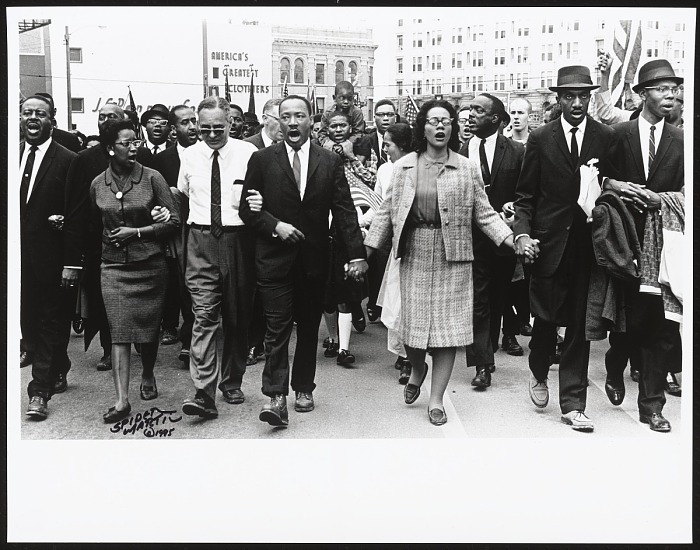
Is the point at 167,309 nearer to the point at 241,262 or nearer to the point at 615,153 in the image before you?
the point at 241,262

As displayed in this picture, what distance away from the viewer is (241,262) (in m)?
7.63

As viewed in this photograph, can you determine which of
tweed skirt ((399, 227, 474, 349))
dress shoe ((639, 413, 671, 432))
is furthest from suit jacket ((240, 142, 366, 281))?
dress shoe ((639, 413, 671, 432))

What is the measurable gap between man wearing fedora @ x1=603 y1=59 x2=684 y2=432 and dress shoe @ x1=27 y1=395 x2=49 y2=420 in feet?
14.2

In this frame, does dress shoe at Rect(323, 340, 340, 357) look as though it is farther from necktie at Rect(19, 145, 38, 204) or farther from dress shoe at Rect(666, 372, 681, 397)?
necktie at Rect(19, 145, 38, 204)

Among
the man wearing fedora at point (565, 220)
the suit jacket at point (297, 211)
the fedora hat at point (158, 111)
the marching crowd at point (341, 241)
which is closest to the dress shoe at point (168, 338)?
the marching crowd at point (341, 241)

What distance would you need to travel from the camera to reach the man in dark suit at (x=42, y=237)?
24.6 ft

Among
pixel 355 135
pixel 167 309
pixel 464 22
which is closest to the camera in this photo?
pixel 464 22

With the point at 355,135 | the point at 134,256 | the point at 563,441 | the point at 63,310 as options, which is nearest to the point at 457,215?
the point at 563,441

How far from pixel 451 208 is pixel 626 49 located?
1.69m

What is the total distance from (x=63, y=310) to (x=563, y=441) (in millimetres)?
3850

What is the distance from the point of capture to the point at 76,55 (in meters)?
7.99

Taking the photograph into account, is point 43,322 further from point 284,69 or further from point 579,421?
point 579,421

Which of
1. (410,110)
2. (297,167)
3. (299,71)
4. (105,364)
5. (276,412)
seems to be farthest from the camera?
(410,110)
